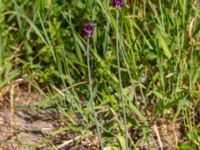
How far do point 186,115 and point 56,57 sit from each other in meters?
0.47

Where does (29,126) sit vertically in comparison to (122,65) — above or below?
below

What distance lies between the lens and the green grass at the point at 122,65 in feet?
6.71

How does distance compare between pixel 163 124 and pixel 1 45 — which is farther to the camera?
pixel 1 45

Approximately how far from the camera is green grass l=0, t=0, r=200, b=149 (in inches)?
80.5

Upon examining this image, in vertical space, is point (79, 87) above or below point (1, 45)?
below

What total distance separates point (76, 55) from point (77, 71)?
7cm

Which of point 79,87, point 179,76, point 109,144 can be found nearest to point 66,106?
point 79,87

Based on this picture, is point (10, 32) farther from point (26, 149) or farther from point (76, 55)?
point (26, 149)

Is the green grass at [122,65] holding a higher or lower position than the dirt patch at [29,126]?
higher

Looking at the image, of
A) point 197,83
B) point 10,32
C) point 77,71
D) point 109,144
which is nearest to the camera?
point 109,144

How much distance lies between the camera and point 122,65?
7.50ft

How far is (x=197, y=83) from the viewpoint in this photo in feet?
7.02

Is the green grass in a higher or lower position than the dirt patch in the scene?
higher

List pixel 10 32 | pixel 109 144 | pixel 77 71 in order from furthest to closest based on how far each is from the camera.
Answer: pixel 10 32 < pixel 77 71 < pixel 109 144
